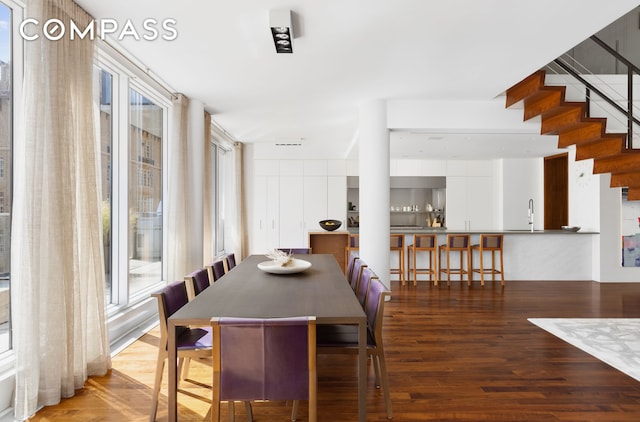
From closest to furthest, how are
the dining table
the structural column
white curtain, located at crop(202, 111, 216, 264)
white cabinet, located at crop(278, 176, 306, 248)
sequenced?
the dining table < the structural column < white curtain, located at crop(202, 111, 216, 264) < white cabinet, located at crop(278, 176, 306, 248)

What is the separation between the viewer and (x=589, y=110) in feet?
18.1

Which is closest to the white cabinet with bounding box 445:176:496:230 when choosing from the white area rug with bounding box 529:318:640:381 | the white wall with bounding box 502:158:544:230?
the white wall with bounding box 502:158:544:230

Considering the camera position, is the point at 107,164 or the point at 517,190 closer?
the point at 107,164

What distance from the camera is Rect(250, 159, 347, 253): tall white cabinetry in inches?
369

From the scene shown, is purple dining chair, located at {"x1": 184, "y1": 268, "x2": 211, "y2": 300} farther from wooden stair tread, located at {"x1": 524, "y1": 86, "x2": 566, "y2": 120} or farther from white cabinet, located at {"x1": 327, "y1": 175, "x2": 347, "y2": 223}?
white cabinet, located at {"x1": 327, "y1": 175, "x2": 347, "y2": 223}

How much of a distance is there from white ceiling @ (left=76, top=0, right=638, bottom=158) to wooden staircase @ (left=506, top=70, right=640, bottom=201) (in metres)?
0.37

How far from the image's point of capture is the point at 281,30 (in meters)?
3.25

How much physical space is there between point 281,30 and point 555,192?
8012mm

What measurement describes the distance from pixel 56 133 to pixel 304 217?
22.8ft

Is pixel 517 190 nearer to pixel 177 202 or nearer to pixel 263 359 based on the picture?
pixel 177 202

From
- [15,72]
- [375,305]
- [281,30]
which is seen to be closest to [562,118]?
[281,30]

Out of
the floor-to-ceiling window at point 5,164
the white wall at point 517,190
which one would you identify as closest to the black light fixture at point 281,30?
the floor-to-ceiling window at point 5,164

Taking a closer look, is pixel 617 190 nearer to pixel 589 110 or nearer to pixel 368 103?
pixel 589 110

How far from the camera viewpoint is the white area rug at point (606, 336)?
134 inches
